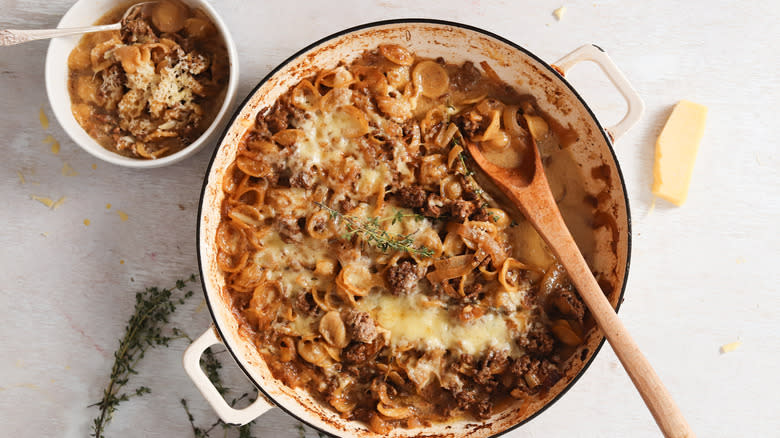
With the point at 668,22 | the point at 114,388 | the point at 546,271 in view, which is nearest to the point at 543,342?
the point at 546,271

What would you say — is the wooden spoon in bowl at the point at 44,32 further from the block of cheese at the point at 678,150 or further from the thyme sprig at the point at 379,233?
the block of cheese at the point at 678,150

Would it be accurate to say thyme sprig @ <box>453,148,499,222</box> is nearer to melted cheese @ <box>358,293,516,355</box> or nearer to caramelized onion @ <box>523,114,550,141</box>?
caramelized onion @ <box>523,114,550,141</box>

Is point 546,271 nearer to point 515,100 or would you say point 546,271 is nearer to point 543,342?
point 543,342

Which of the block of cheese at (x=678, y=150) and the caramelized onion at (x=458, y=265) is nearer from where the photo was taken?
the caramelized onion at (x=458, y=265)

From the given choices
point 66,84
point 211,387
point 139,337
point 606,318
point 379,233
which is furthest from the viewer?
point 139,337

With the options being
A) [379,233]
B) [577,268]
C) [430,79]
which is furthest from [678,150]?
[379,233]

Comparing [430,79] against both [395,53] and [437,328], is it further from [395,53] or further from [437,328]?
[437,328]

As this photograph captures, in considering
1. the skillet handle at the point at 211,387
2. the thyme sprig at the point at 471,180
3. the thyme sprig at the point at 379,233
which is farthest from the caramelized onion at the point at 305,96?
the skillet handle at the point at 211,387

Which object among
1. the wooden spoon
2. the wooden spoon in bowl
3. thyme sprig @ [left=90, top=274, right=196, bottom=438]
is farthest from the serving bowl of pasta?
the wooden spoon in bowl
